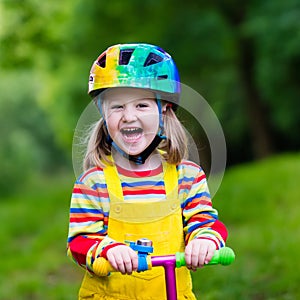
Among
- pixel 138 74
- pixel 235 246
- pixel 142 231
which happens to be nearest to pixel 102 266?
pixel 142 231

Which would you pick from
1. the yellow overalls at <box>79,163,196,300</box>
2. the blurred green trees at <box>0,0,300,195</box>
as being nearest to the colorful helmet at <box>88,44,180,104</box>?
the yellow overalls at <box>79,163,196,300</box>

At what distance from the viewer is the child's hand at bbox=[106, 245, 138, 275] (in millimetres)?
2602

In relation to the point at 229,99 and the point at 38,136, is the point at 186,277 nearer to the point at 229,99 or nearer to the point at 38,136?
the point at 229,99

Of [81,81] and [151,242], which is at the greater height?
[81,81]

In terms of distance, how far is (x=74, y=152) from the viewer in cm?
307

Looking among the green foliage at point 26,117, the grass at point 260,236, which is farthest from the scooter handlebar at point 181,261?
the green foliage at point 26,117

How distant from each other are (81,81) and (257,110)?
4.28 m

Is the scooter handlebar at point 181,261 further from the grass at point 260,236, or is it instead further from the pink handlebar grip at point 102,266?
the grass at point 260,236

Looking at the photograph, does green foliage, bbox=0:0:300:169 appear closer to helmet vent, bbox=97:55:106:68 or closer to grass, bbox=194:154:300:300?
grass, bbox=194:154:300:300

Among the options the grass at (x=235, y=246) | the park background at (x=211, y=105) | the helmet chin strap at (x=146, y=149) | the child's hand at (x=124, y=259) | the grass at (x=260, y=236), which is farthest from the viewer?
the park background at (x=211, y=105)

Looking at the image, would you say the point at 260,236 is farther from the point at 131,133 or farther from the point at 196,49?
the point at 196,49

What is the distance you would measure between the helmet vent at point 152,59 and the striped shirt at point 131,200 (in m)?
0.44

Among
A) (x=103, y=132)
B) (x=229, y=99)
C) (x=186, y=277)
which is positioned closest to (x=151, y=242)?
(x=186, y=277)

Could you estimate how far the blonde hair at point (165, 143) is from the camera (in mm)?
3014
